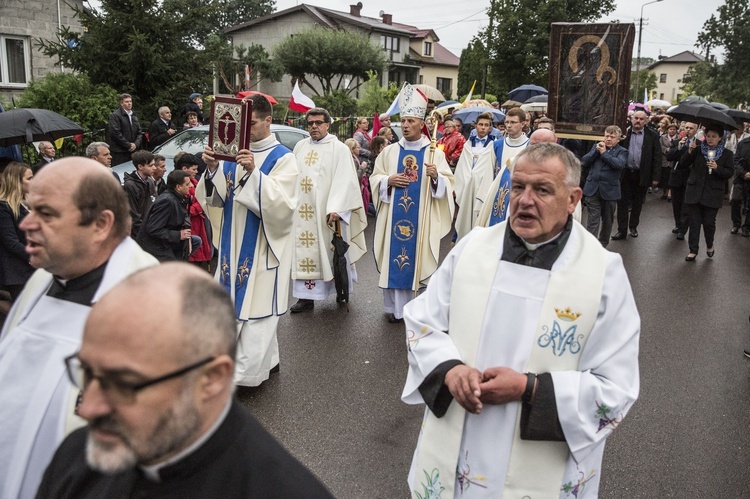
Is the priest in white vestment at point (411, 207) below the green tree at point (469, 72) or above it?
below

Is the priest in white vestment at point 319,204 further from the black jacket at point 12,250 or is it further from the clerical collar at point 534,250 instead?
the clerical collar at point 534,250

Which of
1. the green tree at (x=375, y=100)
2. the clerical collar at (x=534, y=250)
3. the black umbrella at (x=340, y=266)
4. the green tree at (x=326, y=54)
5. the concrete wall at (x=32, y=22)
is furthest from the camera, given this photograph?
the green tree at (x=326, y=54)

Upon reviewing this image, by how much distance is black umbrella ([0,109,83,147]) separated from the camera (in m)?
6.89

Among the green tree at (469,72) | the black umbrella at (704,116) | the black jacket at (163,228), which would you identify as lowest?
the black jacket at (163,228)

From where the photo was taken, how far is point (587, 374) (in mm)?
2299

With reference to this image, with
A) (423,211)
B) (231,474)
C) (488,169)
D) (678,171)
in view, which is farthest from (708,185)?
(231,474)

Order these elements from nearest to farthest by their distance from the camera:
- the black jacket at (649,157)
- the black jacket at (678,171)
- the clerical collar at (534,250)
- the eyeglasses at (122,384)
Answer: the eyeglasses at (122,384) → the clerical collar at (534,250) → the black jacket at (678,171) → the black jacket at (649,157)

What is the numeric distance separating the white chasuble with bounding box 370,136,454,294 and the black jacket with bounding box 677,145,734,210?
195 inches

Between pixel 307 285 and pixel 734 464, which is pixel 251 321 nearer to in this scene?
pixel 307 285

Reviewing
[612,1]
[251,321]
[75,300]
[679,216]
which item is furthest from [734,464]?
[612,1]

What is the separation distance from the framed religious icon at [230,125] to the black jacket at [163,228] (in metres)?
1.37

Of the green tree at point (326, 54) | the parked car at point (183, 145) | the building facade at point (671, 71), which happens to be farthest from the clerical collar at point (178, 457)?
the building facade at point (671, 71)

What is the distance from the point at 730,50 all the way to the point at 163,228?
52754 mm

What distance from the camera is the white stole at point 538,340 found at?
2.35 meters
